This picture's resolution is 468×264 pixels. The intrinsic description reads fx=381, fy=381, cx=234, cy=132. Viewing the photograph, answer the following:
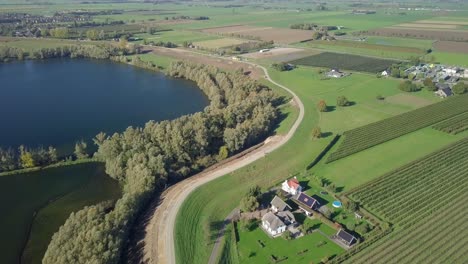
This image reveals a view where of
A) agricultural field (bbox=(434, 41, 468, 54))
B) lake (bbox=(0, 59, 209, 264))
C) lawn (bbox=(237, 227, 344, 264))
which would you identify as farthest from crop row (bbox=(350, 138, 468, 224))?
agricultural field (bbox=(434, 41, 468, 54))

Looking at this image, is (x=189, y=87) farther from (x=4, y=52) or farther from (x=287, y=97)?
(x=4, y=52)

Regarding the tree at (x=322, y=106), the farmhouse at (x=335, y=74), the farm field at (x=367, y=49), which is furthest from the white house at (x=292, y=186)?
the farm field at (x=367, y=49)

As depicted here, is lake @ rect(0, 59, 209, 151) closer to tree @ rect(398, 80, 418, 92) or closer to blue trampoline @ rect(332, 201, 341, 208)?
blue trampoline @ rect(332, 201, 341, 208)

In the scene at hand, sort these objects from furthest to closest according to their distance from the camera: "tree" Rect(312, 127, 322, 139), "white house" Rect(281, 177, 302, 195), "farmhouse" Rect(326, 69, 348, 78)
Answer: "farmhouse" Rect(326, 69, 348, 78) → "tree" Rect(312, 127, 322, 139) → "white house" Rect(281, 177, 302, 195)

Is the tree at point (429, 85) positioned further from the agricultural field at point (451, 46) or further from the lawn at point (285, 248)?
the lawn at point (285, 248)

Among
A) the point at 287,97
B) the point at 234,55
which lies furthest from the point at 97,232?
the point at 234,55

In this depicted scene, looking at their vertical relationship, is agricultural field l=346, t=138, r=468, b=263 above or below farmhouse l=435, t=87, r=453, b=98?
below
